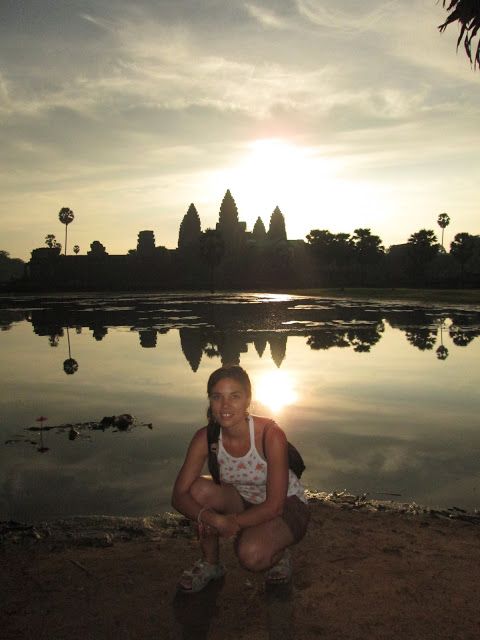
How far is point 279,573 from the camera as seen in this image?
3.75 meters

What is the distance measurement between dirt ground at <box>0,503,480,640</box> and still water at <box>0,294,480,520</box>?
2.52 ft

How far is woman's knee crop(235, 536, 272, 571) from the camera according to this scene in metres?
3.55

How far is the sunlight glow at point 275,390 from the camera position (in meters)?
8.95

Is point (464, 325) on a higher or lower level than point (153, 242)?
lower

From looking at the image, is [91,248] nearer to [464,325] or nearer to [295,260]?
[295,260]

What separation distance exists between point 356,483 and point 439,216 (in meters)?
129

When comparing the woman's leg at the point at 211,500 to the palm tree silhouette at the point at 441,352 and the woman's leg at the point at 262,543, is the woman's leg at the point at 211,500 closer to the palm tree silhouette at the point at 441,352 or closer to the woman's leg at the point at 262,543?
the woman's leg at the point at 262,543

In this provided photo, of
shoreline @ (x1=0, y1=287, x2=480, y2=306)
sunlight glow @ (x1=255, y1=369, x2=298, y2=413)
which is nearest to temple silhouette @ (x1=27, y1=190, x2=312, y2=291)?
shoreline @ (x1=0, y1=287, x2=480, y2=306)

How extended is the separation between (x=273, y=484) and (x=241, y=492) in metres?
0.53

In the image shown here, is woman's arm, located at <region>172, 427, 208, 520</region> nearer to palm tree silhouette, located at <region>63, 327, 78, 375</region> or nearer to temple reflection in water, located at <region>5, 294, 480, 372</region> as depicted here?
temple reflection in water, located at <region>5, 294, 480, 372</region>

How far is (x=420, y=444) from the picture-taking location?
22.2 ft

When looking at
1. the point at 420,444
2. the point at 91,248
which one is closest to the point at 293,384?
the point at 420,444

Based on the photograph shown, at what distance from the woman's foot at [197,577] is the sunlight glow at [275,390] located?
15.4 ft

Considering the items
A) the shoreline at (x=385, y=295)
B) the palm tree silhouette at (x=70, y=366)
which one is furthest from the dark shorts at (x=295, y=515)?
the shoreline at (x=385, y=295)
